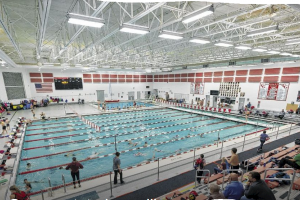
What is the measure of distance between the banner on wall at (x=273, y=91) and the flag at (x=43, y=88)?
29.0 metres

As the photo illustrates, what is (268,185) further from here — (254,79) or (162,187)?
(254,79)

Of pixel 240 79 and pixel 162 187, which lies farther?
pixel 240 79

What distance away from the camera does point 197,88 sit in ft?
83.1

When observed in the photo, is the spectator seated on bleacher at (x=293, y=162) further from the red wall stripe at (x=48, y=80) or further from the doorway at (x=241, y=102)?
the red wall stripe at (x=48, y=80)

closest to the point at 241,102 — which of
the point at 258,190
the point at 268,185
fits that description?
the point at 268,185

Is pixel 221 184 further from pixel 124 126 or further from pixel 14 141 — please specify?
pixel 14 141

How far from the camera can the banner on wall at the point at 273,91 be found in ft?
53.9

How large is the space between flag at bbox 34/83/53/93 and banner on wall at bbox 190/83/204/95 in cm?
2255

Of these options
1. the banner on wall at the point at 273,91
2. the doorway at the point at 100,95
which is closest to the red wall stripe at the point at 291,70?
the banner on wall at the point at 273,91

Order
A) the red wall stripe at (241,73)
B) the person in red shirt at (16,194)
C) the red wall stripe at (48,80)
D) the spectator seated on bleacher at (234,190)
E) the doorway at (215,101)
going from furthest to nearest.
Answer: the red wall stripe at (48,80) < the doorway at (215,101) < the red wall stripe at (241,73) < the person in red shirt at (16,194) < the spectator seated on bleacher at (234,190)

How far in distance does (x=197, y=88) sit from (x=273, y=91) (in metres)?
10.1

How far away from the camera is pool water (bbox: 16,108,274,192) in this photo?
7.49 meters

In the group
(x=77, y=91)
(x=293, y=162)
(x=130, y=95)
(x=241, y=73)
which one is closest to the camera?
(x=293, y=162)

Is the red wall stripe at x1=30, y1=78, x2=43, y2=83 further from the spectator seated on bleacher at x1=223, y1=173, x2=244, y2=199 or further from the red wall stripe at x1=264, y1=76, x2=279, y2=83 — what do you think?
the red wall stripe at x1=264, y1=76, x2=279, y2=83
